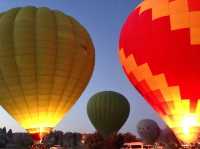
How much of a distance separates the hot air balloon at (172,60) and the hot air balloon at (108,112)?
1596 cm

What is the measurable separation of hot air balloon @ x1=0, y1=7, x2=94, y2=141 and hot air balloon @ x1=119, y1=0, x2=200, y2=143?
430 centimetres

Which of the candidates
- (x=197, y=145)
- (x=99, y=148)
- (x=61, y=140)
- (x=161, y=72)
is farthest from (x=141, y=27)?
(x=61, y=140)

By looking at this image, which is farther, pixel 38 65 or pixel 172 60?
pixel 38 65

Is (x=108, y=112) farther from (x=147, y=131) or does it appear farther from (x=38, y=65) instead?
(x=147, y=131)

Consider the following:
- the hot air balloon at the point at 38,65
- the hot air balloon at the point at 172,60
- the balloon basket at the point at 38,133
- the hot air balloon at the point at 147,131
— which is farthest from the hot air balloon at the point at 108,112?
the hot air balloon at the point at 147,131

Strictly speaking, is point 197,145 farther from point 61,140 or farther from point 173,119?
point 61,140

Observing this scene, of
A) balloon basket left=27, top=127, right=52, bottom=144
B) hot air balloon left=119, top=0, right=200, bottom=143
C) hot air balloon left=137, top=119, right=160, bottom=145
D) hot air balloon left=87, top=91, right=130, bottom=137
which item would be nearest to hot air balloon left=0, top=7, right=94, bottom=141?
balloon basket left=27, top=127, right=52, bottom=144

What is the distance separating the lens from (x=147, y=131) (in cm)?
A: 5462

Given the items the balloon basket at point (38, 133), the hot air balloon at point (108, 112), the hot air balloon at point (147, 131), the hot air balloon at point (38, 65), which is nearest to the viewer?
the hot air balloon at point (38, 65)

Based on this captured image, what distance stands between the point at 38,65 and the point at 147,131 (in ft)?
114

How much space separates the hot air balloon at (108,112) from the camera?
35.6 meters

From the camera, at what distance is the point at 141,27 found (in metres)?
19.5

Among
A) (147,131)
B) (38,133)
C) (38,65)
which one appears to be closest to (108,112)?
(38,133)

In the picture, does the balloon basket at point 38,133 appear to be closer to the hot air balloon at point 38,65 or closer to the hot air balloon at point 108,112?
the hot air balloon at point 38,65
